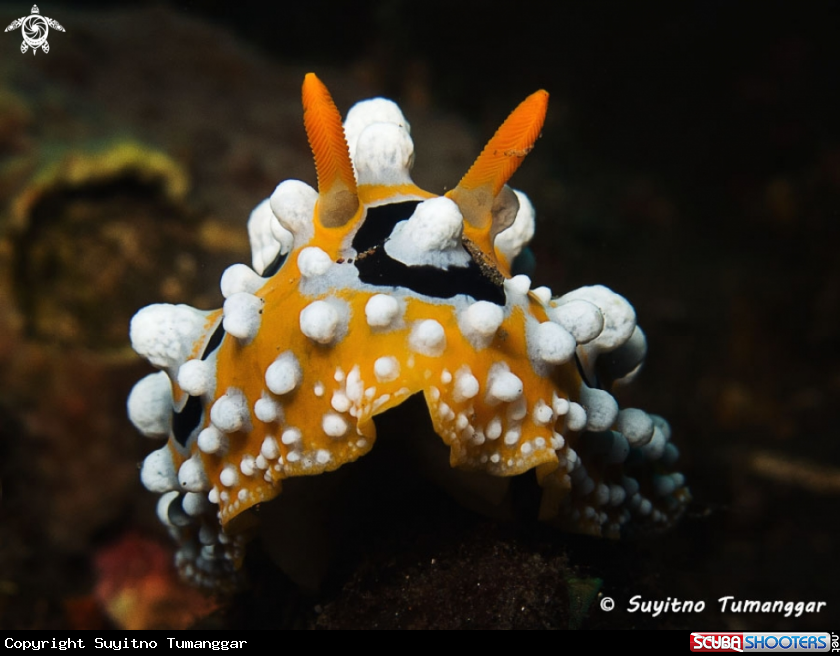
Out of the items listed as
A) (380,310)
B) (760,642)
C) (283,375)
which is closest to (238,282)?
(283,375)

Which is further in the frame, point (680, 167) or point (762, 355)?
point (680, 167)

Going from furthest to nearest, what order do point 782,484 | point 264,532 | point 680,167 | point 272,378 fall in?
point 680,167 < point 782,484 < point 264,532 < point 272,378

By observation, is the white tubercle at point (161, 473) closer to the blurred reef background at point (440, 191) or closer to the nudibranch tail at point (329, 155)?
the blurred reef background at point (440, 191)

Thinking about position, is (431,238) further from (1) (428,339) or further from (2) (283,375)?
(2) (283,375)

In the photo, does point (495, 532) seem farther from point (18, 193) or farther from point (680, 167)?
point (680, 167)

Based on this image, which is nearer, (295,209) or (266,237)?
(295,209)

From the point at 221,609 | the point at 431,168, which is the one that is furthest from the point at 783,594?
the point at 431,168

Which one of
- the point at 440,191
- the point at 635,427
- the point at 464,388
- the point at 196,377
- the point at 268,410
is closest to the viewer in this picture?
the point at 464,388

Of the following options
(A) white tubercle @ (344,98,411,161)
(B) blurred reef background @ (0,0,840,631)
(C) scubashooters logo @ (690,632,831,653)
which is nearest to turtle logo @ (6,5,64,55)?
(B) blurred reef background @ (0,0,840,631)
